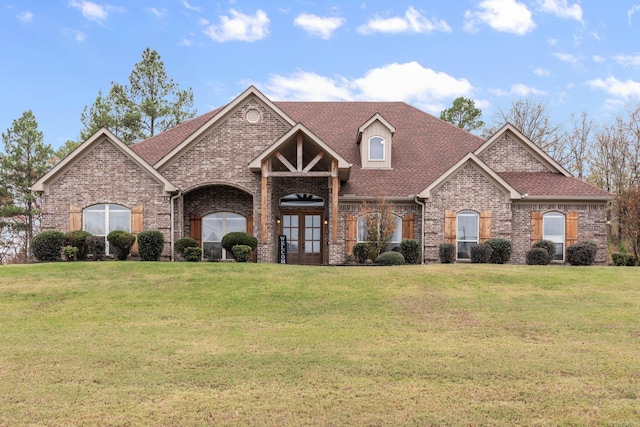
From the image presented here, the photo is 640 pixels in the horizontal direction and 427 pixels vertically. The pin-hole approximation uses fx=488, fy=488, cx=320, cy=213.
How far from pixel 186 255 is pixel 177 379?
41.9 feet

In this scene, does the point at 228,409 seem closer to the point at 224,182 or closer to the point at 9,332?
the point at 9,332

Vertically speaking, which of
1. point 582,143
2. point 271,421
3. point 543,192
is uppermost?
point 582,143

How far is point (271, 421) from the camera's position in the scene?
18.0ft

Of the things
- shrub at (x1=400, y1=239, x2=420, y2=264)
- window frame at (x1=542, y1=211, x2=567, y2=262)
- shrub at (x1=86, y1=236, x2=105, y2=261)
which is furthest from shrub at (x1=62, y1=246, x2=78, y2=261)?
window frame at (x1=542, y1=211, x2=567, y2=262)

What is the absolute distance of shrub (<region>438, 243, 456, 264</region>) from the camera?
19.8 m

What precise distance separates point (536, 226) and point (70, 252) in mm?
18840

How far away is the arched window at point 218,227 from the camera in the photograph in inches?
842

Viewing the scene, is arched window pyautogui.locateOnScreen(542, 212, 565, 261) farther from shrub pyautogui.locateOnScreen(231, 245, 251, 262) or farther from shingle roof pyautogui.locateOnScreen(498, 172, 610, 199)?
shrub pyautogui.locateOnScreen(231, 245, 251, 262)

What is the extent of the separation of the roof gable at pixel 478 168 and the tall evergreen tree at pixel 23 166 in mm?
30130

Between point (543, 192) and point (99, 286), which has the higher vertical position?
point (543, 192)

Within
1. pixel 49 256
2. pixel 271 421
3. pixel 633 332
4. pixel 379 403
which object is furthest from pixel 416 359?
pixel 49 256

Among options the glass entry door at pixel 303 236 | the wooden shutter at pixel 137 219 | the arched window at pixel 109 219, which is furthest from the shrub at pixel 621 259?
the arched window at pixel 109 219

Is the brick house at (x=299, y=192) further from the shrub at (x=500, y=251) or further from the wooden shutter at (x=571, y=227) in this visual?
the shrub at (x=500, y=251)

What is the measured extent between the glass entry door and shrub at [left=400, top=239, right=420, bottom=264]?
3971 mm
